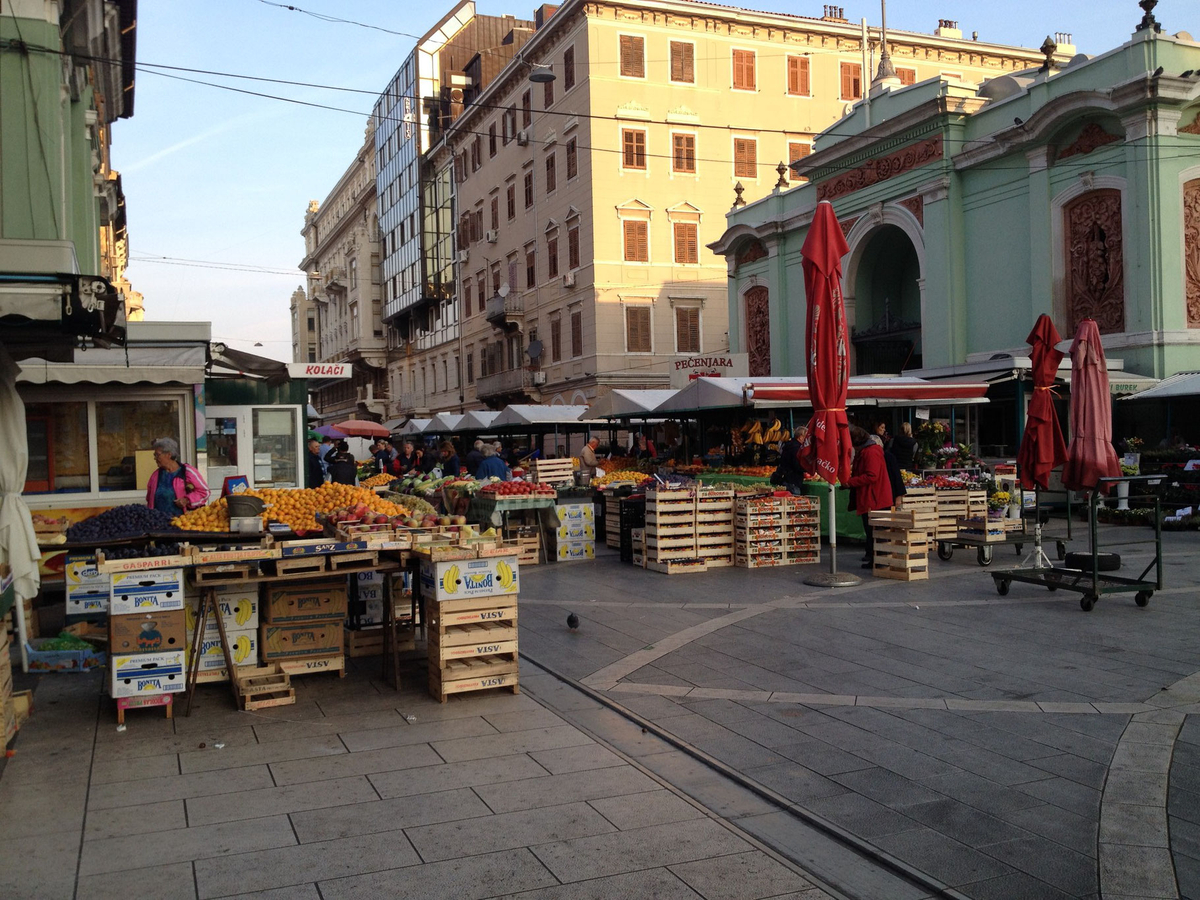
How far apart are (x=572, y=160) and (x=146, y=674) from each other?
3568 cm

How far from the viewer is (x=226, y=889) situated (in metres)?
4.10

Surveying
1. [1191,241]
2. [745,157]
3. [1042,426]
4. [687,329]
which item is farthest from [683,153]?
[1042,426]

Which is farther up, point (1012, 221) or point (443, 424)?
point (1012, 221)

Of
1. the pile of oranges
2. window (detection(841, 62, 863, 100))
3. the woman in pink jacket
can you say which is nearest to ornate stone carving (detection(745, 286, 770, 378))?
window (detection(841, 62, 863, 100))

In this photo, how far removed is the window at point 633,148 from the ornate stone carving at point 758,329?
883 cm

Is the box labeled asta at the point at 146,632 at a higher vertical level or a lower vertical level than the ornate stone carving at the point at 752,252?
lower

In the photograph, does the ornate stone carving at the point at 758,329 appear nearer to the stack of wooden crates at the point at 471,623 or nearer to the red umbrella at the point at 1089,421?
the red umbrella at the point at 1089,421

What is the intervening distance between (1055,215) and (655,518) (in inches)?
553

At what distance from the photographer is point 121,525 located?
7906 mm

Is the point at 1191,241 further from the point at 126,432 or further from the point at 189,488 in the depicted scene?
the point at 126,432

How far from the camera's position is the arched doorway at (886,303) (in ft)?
92.1

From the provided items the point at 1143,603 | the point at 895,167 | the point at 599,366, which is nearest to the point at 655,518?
the point at 1143,603

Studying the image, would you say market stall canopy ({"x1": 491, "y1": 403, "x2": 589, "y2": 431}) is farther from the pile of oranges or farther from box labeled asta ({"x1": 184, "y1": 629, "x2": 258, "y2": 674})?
box labeled asta ({"x1": 184, "y1": 629, "x2": 258, "y2": 674})

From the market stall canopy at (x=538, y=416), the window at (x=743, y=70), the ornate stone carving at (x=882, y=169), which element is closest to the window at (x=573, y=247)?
the window at (x=743, y=70)
